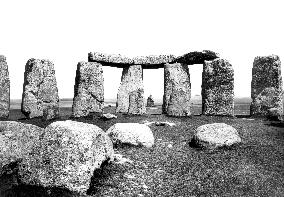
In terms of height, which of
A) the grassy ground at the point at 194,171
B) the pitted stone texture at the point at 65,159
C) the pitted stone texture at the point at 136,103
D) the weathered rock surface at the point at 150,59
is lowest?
the grassy ground at the point at 194,171

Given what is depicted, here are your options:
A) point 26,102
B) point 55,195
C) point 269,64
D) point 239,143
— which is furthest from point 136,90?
point 55,195

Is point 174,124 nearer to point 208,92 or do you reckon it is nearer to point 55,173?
point 208,92

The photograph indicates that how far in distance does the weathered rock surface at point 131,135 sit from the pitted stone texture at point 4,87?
756 centimetres

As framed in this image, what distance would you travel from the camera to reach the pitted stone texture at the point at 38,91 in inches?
611

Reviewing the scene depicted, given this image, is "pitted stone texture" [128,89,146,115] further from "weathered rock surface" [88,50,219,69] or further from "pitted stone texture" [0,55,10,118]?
"pitted stone texture" [0,55,10,118]

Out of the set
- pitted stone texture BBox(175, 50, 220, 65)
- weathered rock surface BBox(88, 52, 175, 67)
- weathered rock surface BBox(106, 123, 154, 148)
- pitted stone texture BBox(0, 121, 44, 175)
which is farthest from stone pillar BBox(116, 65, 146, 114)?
pitted stone texture BBox(0, 121, 44, 175)

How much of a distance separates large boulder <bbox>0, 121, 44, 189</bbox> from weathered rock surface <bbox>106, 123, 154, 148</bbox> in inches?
88.2

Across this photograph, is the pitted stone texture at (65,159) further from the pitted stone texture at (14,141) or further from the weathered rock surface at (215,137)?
the weathered rock surface at (215,137)

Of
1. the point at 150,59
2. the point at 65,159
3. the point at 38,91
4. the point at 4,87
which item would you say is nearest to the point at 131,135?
the point at 65,159

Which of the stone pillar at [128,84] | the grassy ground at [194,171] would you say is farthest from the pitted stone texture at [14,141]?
the stone pillar at [128,84]

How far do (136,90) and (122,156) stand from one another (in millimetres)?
7561

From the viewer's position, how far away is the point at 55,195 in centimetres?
679

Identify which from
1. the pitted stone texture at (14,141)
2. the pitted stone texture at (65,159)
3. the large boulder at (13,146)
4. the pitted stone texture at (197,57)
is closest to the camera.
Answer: the pitted stone texture at (65,159)

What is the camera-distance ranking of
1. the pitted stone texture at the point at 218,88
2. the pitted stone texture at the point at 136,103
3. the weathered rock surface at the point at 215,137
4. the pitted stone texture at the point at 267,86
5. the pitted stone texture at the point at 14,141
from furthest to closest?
1. the pitted stone texture at the point at 136,103
2. the pitted stone texture at the point at 218,88
3. the pitted stone texture at the point at 267,86
4. the weathered rock surface at the point at 215,137
5. the pitted stone texture at the point at 14,141
